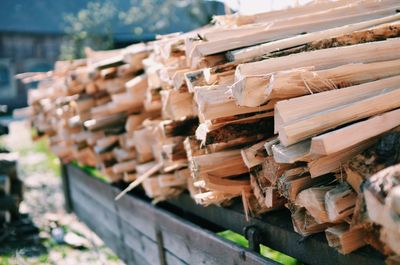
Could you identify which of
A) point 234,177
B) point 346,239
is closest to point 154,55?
point 234,177

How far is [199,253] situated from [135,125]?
1.31 meters

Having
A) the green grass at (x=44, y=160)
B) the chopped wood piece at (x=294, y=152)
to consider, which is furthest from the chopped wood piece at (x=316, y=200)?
the green grass at (x=44, y=160)

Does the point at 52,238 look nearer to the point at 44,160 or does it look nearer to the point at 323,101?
the point at 323,101

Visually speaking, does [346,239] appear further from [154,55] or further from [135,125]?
[135,125]

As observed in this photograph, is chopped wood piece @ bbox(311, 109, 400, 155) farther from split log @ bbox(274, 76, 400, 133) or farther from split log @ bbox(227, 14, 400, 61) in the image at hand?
split log @ bbox(227, 14, 400, 61)

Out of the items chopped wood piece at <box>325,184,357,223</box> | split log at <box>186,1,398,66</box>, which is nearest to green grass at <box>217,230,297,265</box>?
split log at <box>186,1,398,66</box>

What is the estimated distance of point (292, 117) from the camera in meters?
1.68

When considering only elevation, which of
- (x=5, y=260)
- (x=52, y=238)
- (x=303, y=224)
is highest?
(x=303, y=224)

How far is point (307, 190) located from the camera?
1.80m

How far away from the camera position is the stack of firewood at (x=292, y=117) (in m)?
1.64

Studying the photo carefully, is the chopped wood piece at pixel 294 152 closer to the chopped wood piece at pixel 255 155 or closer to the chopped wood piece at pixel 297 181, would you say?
the chopped wood piece at pixel 297 181

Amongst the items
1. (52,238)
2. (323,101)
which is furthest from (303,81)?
(52,238)

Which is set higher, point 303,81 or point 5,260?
point 303,81

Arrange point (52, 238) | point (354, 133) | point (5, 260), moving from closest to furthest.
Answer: point (354, 133) < point (5, 260) < point (52, 238)
